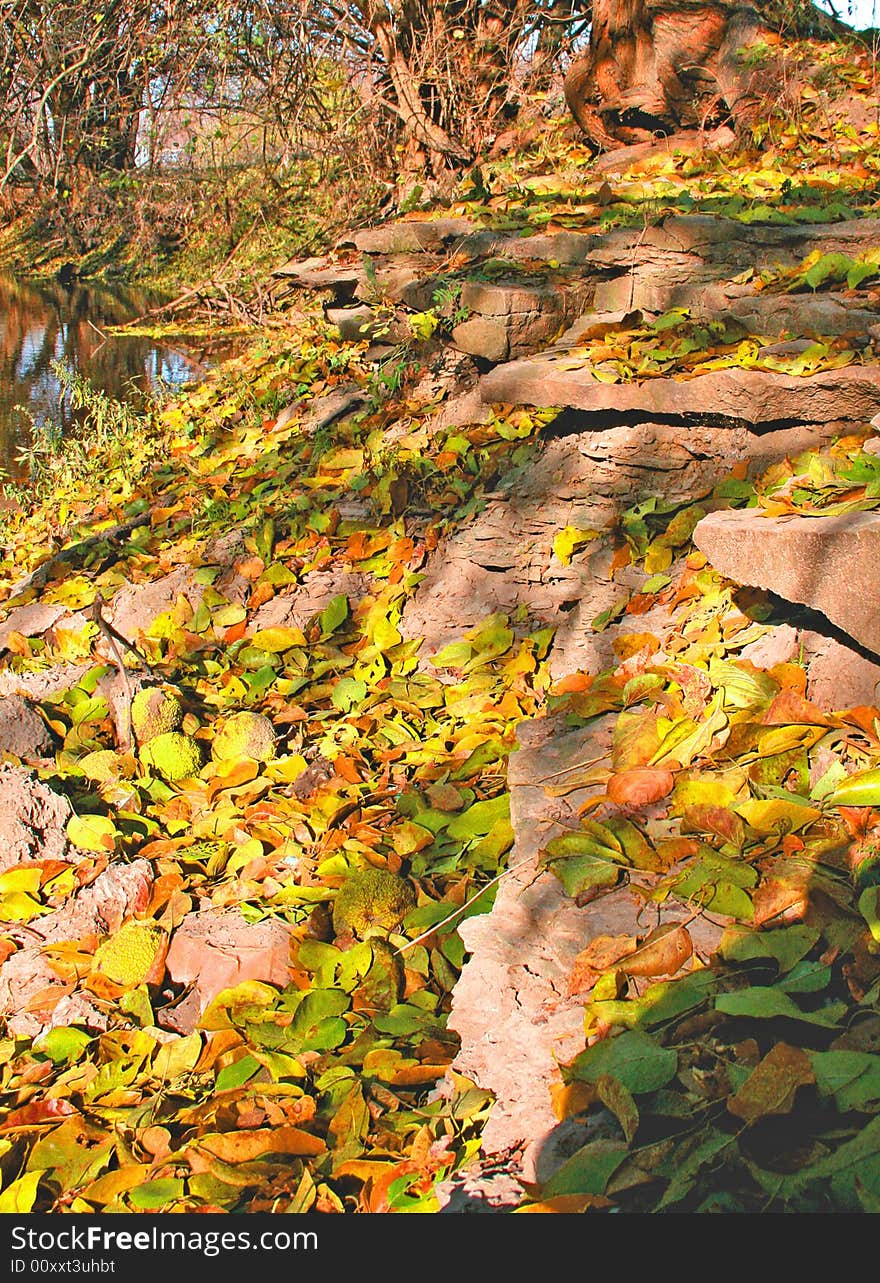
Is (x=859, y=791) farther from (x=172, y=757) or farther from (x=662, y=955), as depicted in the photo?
(x=172, y=757)

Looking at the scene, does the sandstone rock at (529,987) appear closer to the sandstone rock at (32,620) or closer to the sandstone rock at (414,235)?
the sandstone rock at (32,620)

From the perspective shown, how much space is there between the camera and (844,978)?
63.6 inches

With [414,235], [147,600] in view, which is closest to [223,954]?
[147,600]

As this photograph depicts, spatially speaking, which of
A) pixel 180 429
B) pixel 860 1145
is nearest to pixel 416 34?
pixel 180 429

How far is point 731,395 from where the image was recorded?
10.4 ft

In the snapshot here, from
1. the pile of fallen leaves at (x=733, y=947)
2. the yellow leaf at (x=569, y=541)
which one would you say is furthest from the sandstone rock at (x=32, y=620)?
the pile of fallen leaves at (x=733, y=947)

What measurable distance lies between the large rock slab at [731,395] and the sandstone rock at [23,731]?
2.00 metres

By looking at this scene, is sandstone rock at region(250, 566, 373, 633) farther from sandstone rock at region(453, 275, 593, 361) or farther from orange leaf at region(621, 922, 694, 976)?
orange leaf at region(621, 922, 694, 976)

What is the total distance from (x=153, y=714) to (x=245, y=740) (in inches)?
13.4

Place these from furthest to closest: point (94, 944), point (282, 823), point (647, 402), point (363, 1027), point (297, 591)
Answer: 1. point (297, 591)
2. point (647, 402)
3. point (282, 823)
4. point (94, 944)
5. point (363, 1027)

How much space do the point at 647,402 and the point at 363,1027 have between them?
2102 mm

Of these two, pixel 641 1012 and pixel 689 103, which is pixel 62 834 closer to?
pixel 641 1012

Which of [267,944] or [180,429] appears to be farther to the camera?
[180,429]

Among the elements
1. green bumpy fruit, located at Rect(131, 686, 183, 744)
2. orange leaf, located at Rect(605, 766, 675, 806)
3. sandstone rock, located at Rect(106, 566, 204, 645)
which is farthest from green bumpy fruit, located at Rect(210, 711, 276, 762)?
orange leaf, located at Rect(605, 766, 675, 806)
